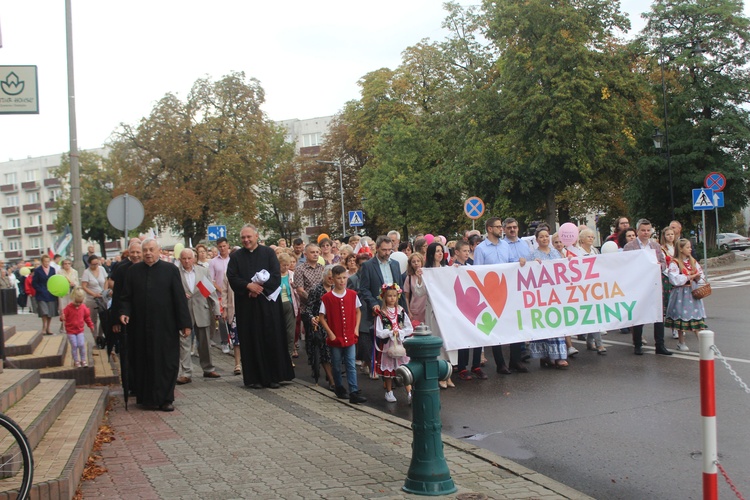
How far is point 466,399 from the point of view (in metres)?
9.70

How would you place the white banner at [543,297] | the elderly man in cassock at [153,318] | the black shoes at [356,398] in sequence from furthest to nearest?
1. the white banner at [543,297]
2. the black shoes at [356,398]
3. the elderly man in cassock at [153,318]

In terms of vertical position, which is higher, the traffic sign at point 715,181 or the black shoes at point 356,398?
the traffic sign at point 715,181

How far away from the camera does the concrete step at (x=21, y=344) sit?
11.4m

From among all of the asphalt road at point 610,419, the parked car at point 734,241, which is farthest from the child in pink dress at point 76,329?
the parked car at point 734,241

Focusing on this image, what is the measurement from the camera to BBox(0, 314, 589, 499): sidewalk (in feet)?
19.6

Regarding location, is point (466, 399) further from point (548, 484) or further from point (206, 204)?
point (206, 204)

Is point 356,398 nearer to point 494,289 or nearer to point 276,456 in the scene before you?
point 276,456

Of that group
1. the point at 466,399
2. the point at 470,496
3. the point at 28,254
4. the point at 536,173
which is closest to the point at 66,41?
the point at 466,399

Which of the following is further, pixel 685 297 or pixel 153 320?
pixel 685 297

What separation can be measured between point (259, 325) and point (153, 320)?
1.77m

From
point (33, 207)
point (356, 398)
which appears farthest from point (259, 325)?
point (33, 207)

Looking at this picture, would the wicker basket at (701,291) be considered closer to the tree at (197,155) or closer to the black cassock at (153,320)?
the black cassock at (153,320)

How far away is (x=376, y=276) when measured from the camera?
10570 millimetres

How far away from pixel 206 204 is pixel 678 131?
25.4m
